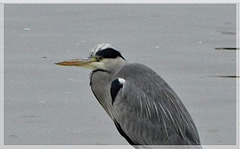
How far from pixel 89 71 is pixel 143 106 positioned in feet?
7.88

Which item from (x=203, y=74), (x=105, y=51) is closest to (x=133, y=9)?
(x=203, y=74)

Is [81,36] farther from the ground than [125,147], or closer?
farther from the ground

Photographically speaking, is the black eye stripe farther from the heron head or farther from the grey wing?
the grey wing

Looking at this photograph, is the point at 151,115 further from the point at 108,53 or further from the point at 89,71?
the point at 89,71

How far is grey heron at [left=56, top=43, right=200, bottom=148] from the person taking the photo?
598 centimetres

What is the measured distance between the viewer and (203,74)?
8.34m

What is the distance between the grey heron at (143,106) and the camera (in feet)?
19.6

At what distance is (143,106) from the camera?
20.0 feet

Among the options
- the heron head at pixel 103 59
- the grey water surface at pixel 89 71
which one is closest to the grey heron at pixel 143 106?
the heron head at pixel 103 59

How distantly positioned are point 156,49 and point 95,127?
2.39 metres

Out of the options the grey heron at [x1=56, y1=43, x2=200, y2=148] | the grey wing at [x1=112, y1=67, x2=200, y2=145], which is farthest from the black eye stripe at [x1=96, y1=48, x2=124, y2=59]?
the grey wing at [x1=112, y1=67, x2=200, y2=145]

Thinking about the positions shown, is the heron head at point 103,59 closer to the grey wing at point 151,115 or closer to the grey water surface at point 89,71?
the grey wing at point 151,115

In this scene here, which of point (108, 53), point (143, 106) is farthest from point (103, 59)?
point (143, 106)

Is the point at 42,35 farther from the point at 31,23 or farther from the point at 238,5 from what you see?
the point at 238,5
